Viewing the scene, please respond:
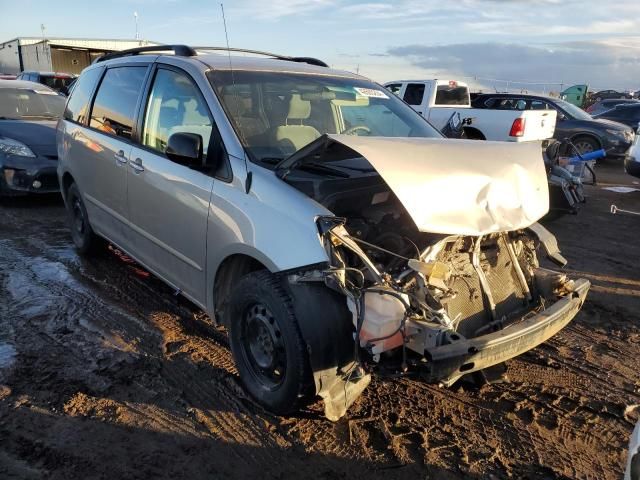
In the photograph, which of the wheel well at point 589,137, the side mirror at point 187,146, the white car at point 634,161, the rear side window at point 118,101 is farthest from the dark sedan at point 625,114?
the side mirror at point 187,146

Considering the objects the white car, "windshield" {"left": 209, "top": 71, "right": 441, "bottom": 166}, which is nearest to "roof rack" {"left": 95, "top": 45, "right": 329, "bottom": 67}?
"windshield" {"left": 209, "top": 71, "right": 441, "bottom": 166}

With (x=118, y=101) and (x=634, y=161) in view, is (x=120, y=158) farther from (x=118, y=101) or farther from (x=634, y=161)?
(x=634, y=161)

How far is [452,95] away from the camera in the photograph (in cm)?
1329

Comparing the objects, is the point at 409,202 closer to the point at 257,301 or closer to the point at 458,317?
the point at 458,317

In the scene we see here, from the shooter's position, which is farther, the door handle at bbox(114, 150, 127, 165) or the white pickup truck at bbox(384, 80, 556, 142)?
the white pickup truck at bbox(384, 80, 556, 142)

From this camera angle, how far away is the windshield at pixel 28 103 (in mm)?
8594

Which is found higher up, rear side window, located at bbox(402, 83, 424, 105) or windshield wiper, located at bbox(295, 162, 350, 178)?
rear side window, located at bbox(402, 83, 424, 105)

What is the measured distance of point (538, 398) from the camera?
10.7ft

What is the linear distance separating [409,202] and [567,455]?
160 centimetres

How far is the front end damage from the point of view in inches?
99.2

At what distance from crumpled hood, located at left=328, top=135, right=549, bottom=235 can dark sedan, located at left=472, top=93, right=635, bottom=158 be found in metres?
10.7

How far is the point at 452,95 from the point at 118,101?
10495 mm

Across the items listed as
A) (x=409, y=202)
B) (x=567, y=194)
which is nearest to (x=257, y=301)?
(x=409, y=202)

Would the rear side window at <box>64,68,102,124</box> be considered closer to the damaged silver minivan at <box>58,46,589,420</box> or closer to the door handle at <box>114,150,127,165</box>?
the damaged silver minivan at <box>58,46,589,420</box>
